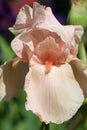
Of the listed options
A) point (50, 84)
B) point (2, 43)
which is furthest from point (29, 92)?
point (2, 43)

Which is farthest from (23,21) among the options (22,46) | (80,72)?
(80,72)

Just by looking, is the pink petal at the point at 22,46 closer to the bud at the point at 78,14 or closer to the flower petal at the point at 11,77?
the flower petal at the point at 11,77

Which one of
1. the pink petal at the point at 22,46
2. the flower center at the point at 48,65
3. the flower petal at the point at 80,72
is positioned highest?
the pink petal at the point at 22,46

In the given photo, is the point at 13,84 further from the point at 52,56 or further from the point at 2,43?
the point at 2,43

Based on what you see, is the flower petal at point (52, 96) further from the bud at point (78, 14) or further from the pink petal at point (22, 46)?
the bud at point (78, 14)

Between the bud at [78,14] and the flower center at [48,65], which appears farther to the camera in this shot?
the bud at [78,14]

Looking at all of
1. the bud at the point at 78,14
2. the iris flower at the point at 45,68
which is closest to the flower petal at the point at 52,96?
the iris flower at the point at 45,68

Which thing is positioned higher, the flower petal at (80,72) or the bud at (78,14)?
the bud at (78,14)
